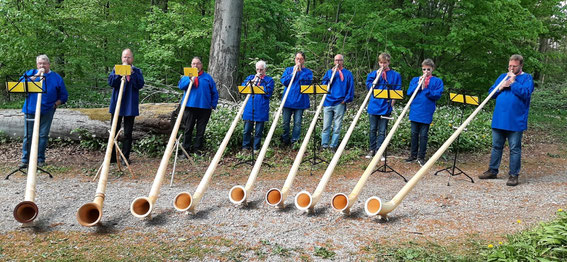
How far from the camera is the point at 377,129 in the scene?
24.2ft

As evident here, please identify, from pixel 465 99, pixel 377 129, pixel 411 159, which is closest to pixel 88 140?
pixel 377 129

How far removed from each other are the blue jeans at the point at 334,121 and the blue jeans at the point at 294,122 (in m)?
0.52

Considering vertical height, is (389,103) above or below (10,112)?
above

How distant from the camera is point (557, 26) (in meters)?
16.2

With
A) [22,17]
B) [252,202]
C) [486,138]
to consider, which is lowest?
[252,202]

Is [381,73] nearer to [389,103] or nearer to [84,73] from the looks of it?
[389,103]

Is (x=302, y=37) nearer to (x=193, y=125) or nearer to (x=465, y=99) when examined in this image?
(x=193, y=125)

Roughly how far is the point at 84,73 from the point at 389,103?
9578 mm

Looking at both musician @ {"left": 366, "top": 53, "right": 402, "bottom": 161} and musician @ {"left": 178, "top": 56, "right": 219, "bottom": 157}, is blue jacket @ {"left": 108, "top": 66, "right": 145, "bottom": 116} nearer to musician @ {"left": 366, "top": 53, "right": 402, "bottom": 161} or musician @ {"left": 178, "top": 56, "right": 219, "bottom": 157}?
musician @ {"left": 178, "top": 56, "right": 219, "bottom": 157}

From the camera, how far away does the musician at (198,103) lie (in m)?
6.92

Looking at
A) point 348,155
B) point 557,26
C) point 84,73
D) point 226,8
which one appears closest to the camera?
point 348,155

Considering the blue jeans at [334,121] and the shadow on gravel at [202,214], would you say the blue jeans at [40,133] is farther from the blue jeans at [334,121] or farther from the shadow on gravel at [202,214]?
the blue jeans at [334,121]

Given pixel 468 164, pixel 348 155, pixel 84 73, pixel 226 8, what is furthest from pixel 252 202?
pixel 84 73

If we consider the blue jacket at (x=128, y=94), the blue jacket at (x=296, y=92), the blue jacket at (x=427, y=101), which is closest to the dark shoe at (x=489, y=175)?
the blue jacket at (x=427, y=101)
